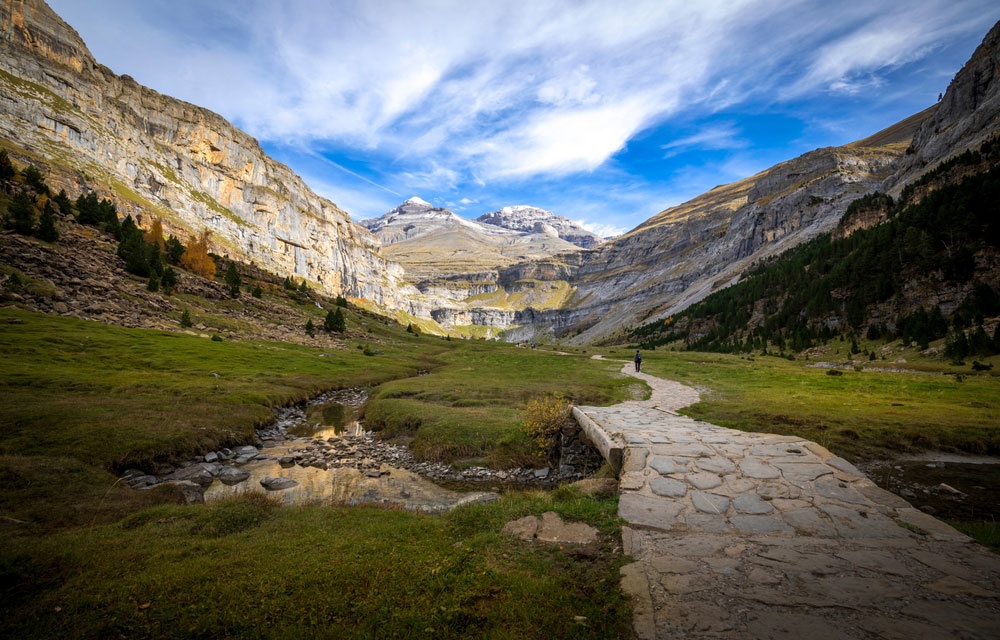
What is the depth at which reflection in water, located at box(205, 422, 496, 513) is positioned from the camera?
1404 centimetres

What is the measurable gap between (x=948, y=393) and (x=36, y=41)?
311 m

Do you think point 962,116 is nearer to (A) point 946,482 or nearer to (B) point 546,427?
(A) point 946,482

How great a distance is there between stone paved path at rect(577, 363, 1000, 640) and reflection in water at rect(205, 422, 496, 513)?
688 centimetres

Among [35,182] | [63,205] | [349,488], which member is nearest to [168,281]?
[63,205]

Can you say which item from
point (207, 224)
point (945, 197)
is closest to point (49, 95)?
point (207, 224)

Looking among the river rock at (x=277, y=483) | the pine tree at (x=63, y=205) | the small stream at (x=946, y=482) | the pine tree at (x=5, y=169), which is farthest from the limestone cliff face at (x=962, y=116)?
the pine tree at (x=5, y=169)

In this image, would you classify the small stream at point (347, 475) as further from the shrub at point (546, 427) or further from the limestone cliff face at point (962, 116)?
the limestone cliff face at point (962, 116)

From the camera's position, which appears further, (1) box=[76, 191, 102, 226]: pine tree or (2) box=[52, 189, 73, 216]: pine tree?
(1) box=[76, 191, 102, 226]: pine tree

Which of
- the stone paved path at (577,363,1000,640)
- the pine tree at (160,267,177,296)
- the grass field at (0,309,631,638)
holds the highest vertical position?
the pine tree at (160,267,177,296)

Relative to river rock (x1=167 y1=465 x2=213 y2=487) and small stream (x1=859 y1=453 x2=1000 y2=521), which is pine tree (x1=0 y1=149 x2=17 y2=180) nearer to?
river rock (x1=167 y1=465 x2=213 y2=487)

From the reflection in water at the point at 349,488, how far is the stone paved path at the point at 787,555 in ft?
22.6

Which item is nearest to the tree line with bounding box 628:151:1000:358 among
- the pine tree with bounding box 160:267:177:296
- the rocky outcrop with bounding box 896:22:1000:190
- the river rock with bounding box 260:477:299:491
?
the rocky outcrop with bounding box 896:22:1000:190

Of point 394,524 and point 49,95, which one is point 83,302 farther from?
point 49,95

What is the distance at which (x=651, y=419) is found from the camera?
15555mm
